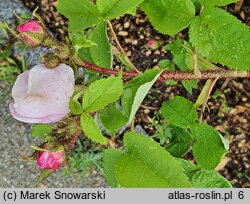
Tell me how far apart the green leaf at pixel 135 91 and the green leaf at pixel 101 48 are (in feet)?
0.43

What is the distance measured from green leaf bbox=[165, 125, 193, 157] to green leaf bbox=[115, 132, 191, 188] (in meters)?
0.23

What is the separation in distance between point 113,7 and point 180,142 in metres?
0.34

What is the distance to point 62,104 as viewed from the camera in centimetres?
68

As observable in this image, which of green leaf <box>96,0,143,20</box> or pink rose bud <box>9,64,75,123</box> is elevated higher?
green leaf <box>96,0,143,20</box>

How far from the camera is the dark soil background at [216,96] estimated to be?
4.89ft

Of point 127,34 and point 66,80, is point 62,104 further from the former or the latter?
point 127,34

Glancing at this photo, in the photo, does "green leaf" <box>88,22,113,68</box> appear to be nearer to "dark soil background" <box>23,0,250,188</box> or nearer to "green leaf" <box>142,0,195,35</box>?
"green leaf" <box>142,0,195,35</box>

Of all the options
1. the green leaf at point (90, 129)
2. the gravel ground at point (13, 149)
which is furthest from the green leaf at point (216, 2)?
the gravel ground at point (13, 149)

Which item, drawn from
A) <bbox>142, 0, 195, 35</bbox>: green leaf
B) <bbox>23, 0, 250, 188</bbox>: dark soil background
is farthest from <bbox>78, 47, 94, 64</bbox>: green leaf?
<bbox>23, 0, 250, 188</bbox>: dark soil background

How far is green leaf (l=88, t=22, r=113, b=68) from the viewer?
84cm

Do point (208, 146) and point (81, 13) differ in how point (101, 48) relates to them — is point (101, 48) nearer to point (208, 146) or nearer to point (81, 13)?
point (81, 13)

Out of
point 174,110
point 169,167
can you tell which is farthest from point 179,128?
point 169,167

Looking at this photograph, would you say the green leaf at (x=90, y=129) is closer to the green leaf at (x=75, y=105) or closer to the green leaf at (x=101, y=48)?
the green leaf at (x=75, y=105)

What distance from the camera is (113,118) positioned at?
790 mm
